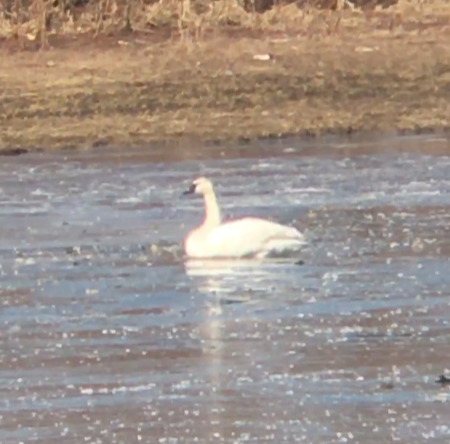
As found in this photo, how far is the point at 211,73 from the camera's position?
80.9 feet

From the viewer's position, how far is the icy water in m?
7.96

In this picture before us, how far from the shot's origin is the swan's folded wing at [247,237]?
42.5ft

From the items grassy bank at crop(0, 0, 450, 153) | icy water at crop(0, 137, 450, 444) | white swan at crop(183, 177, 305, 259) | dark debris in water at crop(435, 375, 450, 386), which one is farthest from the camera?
grassy bank at crop(0, 0, 450, 153)

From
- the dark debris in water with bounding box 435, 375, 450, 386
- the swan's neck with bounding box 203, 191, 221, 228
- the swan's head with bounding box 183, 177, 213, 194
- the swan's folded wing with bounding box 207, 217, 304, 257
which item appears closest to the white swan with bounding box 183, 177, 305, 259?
the swan's folded wing with bounding box 207, 217, 304, 257

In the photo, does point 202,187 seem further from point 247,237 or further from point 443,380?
point 443,380

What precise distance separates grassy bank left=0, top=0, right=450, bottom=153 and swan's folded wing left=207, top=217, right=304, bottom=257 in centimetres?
813

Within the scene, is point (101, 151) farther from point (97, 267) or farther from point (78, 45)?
point (97, 267)

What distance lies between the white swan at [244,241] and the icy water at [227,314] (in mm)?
114

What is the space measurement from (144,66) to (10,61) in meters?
1.82

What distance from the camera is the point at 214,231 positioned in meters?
13.3

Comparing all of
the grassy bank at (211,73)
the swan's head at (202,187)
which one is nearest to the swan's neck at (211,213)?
the swan's head at (202,187)

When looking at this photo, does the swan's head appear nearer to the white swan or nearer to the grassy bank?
the white swan

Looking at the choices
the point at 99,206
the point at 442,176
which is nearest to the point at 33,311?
the point at 99,206

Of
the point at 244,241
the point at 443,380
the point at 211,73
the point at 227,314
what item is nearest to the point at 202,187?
the point at 244,241
